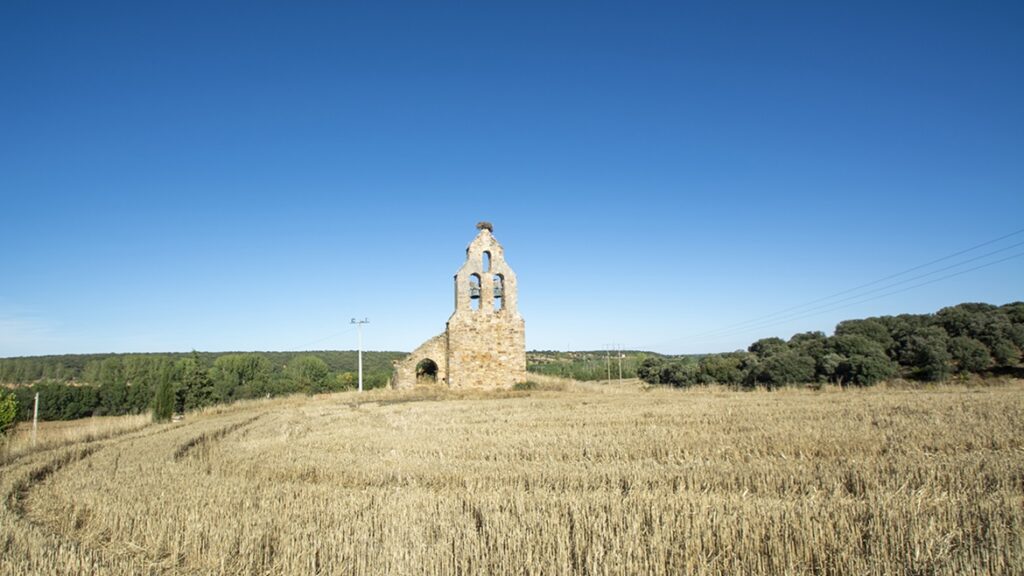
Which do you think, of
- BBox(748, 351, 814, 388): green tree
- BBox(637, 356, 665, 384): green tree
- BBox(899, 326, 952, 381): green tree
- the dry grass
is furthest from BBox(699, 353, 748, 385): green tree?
the dry grass

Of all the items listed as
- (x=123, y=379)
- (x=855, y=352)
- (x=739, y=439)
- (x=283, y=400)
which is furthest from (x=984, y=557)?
(x=123, y=379)

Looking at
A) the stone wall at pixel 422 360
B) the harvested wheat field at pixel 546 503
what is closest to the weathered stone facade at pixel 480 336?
the stone wall at pixel 422 360

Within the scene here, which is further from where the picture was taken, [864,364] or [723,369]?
[723,369]

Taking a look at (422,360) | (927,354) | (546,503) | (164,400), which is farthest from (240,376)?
(546,503)

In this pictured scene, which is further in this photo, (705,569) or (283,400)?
(283,400)

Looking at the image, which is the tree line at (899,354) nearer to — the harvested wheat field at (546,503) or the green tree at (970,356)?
the green tree at (970,356)

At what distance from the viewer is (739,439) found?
474 inches

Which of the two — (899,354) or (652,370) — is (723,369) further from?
(899,354)

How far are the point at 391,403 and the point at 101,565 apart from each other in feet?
73.4

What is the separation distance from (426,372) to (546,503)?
100 feet

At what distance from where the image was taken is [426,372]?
119ft

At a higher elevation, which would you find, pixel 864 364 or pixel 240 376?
pixel 864 364

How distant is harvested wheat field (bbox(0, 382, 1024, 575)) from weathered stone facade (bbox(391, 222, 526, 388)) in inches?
732

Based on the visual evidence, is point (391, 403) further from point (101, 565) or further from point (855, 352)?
point (855, 352)
